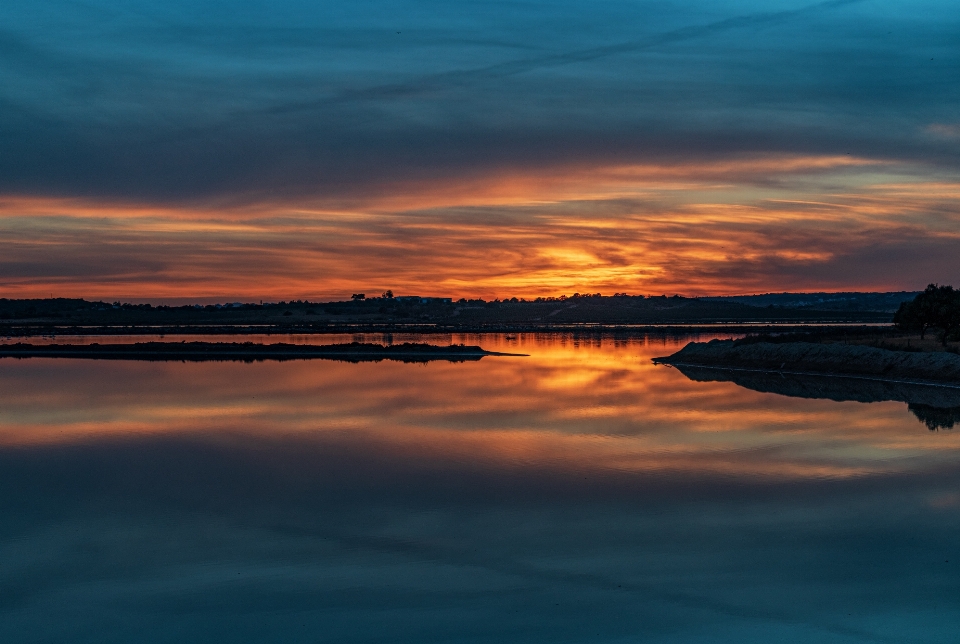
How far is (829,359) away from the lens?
4206 centimetres

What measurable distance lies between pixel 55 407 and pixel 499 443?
17.0 m

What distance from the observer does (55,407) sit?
30000 mm

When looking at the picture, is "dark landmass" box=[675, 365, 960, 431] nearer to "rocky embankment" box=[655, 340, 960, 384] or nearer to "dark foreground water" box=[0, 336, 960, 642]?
"rocky embankment" box=[655, 340, 960, 384]

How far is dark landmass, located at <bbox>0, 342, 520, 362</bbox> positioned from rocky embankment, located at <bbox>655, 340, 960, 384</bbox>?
14532 mm

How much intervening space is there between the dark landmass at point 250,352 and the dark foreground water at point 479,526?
28.3 m

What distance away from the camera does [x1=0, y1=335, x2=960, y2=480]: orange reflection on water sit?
65.8ft

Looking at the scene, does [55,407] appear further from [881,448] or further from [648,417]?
[881,448]

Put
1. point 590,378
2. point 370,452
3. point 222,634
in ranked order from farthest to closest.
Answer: point 590,378 < point 370,452 < point 222,634

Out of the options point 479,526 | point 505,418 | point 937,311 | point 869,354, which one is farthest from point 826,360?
point 479,526

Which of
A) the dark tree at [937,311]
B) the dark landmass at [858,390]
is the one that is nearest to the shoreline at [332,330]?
the dark tree at [937,311]

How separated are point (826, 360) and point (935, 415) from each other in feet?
49.7

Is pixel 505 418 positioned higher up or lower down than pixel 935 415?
lower down

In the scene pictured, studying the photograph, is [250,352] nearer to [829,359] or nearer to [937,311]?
[829,359]

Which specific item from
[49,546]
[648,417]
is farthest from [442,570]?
[648,417]
